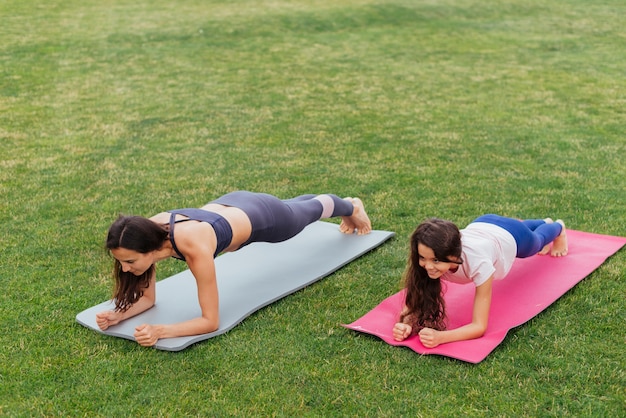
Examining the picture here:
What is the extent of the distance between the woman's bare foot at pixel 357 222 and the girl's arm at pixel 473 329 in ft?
5.55

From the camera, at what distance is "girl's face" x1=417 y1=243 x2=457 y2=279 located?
367 cm

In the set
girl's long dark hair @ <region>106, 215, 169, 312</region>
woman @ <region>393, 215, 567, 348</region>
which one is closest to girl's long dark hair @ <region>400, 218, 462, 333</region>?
woman @ <region>393, 215, 567, 348</region>

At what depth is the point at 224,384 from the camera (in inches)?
138

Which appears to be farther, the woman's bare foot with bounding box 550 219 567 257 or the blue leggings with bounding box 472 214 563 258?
the woman's bare foot with bounding box 550 219 567 257

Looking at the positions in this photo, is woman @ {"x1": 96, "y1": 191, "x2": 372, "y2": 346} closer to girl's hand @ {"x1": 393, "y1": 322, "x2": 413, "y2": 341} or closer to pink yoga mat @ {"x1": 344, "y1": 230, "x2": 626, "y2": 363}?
pink yoga mat @ {"x1": 344, "y1": 230, "x2": 626, "y2": 363}

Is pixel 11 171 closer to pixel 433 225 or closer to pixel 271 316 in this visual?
pixel 271 316

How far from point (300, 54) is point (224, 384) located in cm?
1114

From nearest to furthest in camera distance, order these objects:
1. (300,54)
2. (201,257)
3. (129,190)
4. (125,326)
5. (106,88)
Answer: (201,257) → (125,326) → (129,190) → (106,88) → (300,54)

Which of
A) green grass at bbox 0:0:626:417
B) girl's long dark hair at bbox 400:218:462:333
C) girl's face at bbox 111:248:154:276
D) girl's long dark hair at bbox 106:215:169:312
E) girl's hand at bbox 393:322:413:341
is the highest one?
girl's long dark hair at bbox 106:215:169:312

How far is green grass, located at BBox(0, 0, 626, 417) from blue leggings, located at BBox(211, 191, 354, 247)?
431 mm

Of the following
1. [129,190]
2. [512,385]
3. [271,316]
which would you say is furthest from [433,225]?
[129,190]

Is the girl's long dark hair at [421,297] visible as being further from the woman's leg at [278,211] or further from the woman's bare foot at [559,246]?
the woman's bare foot at [559,246]

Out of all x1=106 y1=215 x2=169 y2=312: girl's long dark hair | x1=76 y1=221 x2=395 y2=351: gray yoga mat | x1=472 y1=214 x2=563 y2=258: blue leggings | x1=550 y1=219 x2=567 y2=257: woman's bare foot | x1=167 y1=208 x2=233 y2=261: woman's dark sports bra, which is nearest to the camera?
x1=106 y1=215 x2=169 y2=312: girl's long dark hair

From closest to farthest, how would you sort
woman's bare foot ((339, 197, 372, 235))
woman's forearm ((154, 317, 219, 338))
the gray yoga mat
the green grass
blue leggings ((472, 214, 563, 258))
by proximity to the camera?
the green grass, woman's forearm ((154, 317, 219, 338)), the gray yoga mat, blue leggings ((472, 214, 563, 258)), woman's bare foot ((339, 197, 372, 235))
